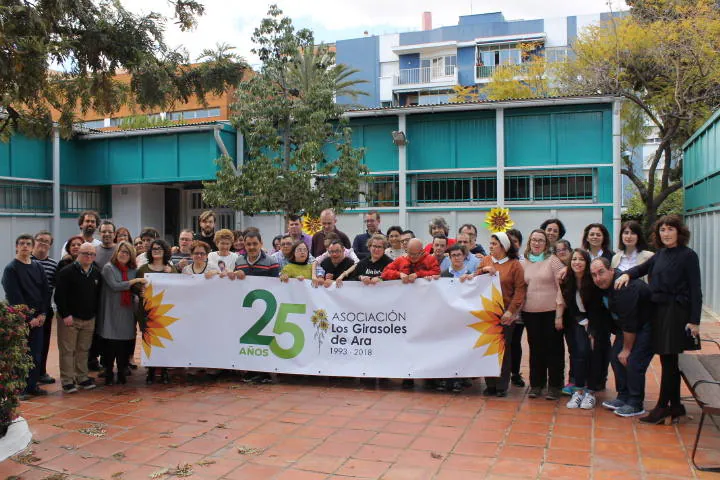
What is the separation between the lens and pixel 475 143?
17609mm

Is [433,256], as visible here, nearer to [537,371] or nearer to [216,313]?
[537,371]

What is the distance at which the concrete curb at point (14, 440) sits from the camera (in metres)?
4.69

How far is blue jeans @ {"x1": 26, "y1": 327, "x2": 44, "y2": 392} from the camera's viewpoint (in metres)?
7.05

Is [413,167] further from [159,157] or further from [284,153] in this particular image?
[159,157]

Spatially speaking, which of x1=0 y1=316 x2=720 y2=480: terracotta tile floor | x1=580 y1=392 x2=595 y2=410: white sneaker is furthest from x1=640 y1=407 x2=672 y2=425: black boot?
x1=580 y1=392 x2=595 y2=410: white sneaker

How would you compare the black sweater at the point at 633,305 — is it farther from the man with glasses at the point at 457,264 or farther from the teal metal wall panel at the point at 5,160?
the teal metal wall panel at the point at 5,160

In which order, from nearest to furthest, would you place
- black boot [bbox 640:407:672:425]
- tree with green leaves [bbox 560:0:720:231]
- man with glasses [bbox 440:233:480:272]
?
black boot [bbox 640:407:672:425], man with glasses [bbox 440:233:480:272], tree with green leaves [bbox 560:0:720:231]

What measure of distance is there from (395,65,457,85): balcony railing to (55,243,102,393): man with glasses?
46028 millimetres

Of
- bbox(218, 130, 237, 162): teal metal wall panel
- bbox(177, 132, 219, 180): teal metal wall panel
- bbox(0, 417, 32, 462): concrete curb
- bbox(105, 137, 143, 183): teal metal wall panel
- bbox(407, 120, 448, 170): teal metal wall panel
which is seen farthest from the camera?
bbox(105, 137, 143, 183): teal metal wall panel

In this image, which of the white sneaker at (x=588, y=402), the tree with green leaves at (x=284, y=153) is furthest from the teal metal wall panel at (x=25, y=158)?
the white sneaker at (x=588, y=402)

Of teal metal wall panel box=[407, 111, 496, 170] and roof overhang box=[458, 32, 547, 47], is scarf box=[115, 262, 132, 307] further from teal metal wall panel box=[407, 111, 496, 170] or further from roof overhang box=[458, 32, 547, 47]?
roof overhang box=[458, 32, 547, 47]

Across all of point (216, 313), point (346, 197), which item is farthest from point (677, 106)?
point (216, 313)

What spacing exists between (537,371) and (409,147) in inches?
475

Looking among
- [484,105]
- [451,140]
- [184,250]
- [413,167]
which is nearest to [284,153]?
[413,167]
